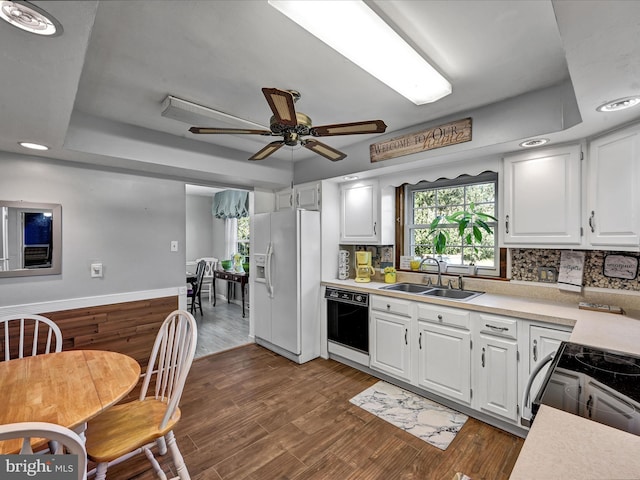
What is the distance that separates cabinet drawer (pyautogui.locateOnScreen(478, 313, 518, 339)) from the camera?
6.93 ft

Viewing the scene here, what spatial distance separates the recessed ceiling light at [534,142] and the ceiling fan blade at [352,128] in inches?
46.2

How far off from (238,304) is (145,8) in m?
5.53

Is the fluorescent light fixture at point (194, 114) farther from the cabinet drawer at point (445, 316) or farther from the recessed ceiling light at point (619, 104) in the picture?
the recessed ceiling light at point (619, 104)

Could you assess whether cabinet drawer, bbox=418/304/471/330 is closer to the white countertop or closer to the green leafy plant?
the green leafy plant

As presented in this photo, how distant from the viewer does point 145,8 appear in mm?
1348

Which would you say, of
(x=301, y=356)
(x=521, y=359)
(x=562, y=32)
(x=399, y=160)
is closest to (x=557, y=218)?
(x=521, y=359)

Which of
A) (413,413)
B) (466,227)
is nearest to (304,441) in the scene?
(413,413)

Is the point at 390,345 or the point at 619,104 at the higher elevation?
the point at 619,104

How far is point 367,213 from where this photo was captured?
3.45 m

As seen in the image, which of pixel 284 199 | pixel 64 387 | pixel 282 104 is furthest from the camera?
pixel 284 199

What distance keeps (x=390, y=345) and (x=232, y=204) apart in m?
4.39

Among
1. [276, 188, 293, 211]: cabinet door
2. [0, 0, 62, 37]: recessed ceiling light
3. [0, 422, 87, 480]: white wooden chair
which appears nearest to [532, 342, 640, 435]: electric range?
[0, 422, 87, 480]: white wooden chair

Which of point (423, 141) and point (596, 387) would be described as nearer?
point (596, 387)

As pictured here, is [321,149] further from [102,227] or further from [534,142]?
[102,227]
